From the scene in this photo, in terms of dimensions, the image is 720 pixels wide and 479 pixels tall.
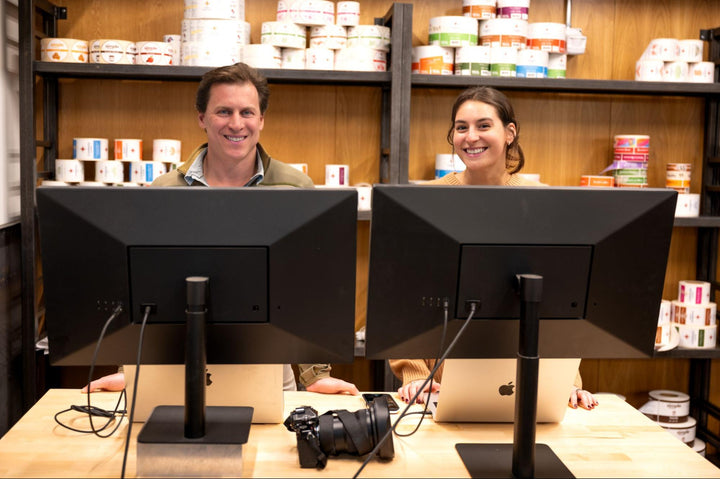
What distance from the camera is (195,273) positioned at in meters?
1.19

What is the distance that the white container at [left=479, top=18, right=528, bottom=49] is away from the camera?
2.80 m

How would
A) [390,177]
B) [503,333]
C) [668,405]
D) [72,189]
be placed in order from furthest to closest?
[668,405] < [390,177] < [503,333] < [72,189]

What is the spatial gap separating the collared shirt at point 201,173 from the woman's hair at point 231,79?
15 cm

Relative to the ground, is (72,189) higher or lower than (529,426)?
higher

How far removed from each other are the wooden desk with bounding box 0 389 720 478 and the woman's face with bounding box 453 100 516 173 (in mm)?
1033

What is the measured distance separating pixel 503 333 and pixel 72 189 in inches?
29.8

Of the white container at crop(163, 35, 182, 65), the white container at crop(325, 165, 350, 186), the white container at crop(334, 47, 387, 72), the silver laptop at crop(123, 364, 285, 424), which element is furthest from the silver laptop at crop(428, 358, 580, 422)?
the white container at crop(163, 35, 182, 65)

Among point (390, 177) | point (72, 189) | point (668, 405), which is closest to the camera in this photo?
point (72, 189)

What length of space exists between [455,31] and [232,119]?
1.05 m

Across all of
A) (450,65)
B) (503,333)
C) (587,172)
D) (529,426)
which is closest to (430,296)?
(503,333)

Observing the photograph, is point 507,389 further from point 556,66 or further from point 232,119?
point 556,66

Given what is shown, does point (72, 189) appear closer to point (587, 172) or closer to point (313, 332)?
point (313, 332)

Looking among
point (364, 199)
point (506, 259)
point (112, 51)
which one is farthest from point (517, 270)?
point (112, 51)

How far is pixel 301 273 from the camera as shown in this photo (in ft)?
3.97
